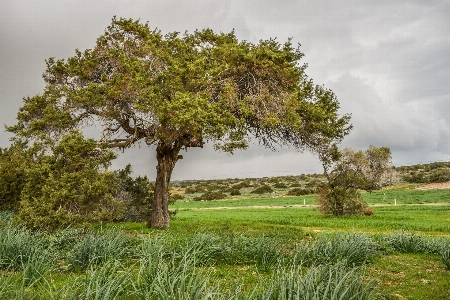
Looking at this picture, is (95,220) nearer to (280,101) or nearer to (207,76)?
(207,76)

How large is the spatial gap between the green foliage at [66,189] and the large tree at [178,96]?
6.61ft

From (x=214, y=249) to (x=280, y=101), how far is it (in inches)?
390

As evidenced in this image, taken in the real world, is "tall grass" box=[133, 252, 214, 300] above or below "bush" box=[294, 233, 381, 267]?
above

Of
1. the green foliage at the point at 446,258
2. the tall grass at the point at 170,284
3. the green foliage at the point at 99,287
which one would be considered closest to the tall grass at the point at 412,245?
the green foliage at the point at 446,258

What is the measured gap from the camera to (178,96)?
16.2 metres

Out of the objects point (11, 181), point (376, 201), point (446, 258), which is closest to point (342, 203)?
point (446, 258)

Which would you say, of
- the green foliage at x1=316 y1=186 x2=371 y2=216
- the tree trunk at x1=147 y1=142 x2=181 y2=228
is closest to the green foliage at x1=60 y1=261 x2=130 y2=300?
the tree trunk at x1=147 y1=142 x2=181 y2=228

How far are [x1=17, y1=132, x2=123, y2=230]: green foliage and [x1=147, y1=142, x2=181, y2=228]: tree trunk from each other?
16.4ft

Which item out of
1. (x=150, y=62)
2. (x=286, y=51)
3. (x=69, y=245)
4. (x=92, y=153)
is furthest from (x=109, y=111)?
(x=286, y=51)

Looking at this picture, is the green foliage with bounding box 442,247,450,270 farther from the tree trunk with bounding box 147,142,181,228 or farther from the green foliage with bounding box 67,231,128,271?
the tree trunk with bounding box 147,142,181,228

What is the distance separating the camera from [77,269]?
8.89m

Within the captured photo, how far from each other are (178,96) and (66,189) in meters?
5.95

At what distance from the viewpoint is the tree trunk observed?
21453mm

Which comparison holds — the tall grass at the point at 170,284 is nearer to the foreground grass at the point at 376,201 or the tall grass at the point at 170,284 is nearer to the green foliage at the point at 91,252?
the green foliage at the point at 91,252
